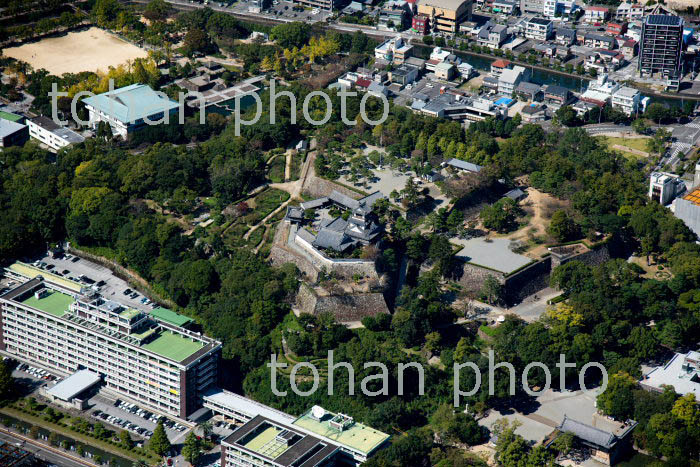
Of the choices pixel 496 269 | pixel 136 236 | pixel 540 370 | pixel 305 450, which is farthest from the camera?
pixel 136 236

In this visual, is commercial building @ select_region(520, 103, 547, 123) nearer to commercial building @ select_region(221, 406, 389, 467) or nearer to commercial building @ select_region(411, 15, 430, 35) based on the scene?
commercial building @ select_region(411, 15, 430, 35)

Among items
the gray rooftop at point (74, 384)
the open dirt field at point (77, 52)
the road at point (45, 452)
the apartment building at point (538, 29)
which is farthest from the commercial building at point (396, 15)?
the road at point (45, 452)

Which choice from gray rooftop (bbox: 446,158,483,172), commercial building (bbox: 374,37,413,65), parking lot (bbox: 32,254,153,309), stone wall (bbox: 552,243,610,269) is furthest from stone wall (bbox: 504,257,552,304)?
commercial building (bbox: 374,37,413,65)

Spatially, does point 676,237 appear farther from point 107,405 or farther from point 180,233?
A: point 107,405

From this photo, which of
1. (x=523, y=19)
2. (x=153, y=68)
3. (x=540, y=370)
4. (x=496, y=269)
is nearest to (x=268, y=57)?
(x=153, y=68)

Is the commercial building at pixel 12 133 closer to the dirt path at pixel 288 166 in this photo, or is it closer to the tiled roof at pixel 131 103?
the tiled roof at pixel 131 103

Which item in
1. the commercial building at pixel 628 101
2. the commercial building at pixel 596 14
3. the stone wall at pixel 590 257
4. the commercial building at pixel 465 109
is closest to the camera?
the stone wall at pixel 590 257

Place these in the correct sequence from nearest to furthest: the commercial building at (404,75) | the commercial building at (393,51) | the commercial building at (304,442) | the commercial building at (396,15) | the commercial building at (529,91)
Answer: the commercial building at (304,442) < the commercial building at (529,91) < the commercial building at (404,75) < the commercial building at (393,51) < the commercial building at (396,15)
